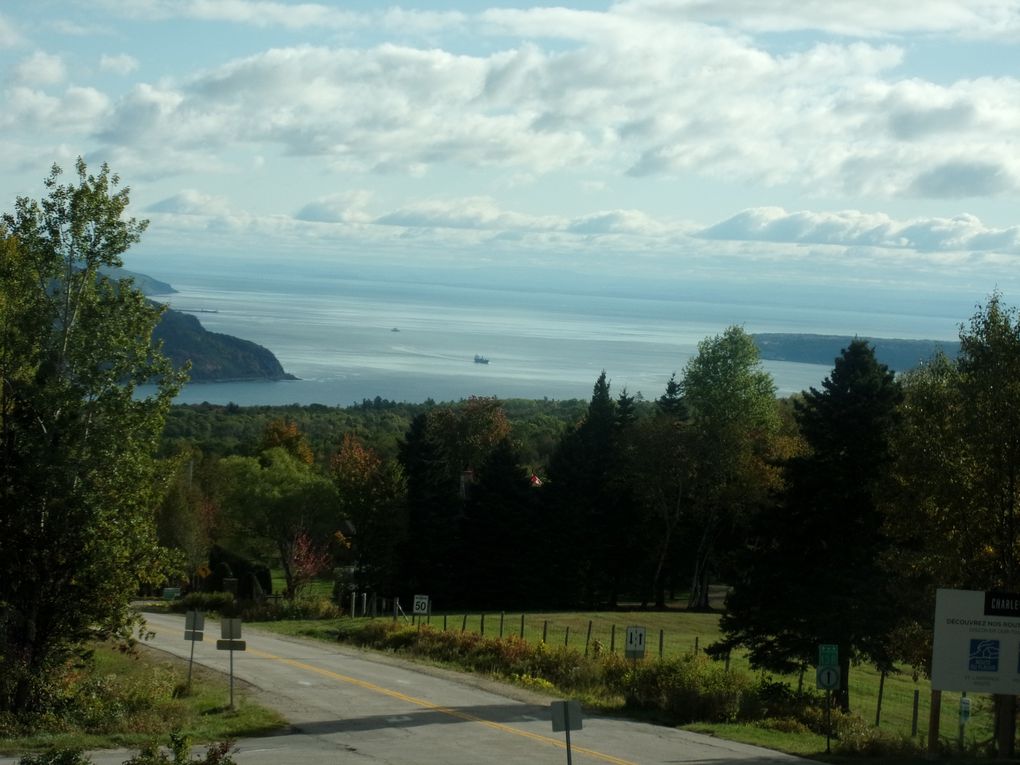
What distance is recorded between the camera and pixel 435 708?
85.8ft

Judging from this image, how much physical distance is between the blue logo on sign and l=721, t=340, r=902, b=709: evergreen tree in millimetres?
8924

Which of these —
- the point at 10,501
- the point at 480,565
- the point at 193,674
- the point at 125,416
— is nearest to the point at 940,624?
the point at 125,416

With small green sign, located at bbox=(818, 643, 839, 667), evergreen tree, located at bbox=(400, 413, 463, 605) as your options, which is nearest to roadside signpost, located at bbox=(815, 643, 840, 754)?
small green sign, located at bbox=(818, 643, 839, 667)

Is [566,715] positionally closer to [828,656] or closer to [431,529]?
[828,656]

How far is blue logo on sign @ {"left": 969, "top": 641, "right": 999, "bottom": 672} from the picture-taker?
778 inches

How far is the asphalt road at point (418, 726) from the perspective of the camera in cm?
2080

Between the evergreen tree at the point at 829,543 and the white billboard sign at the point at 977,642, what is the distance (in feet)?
29.2

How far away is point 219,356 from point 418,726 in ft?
544

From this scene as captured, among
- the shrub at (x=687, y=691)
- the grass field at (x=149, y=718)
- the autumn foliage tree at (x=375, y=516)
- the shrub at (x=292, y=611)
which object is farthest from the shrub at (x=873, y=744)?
the autumn foliage tree at (x=375, y=516)

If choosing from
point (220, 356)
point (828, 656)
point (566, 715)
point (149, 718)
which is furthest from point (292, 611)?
point (220, 356)

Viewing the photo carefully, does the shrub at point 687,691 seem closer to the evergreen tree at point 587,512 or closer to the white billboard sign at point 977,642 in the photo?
the white billboard sign at point 977,642

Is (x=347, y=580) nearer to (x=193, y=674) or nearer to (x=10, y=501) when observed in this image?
(x=193, y=674)

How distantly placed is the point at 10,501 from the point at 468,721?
9.49 metres

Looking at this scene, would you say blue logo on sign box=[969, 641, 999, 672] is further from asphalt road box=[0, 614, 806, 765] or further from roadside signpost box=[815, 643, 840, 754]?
asphalt road box=[0, 614, 806, 765]
